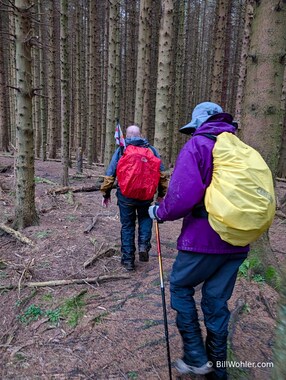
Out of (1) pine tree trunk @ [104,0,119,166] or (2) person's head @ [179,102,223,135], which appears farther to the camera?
(1) pine tree trunk @ [104,0,119,166]

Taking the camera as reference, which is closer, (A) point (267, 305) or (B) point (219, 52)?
(A) point (267, 305)

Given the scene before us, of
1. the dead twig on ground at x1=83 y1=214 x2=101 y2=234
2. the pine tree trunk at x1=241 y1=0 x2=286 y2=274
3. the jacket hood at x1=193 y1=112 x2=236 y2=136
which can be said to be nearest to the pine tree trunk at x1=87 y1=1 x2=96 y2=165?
the dead twig on ground at x1=83 y1=214 x2=101 y2=234

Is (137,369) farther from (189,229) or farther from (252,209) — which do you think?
(252,209)

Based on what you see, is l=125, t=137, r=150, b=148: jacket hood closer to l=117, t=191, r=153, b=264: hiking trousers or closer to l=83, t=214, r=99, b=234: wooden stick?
Answer: l=117, t=191, r=153, b=264: hiking trousers

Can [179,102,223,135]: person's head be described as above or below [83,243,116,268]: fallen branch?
above

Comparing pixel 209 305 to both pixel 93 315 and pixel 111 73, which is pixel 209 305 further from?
pixel 111 73

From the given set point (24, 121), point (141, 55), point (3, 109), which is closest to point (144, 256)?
point (24, 121)

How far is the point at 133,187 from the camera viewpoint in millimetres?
3873

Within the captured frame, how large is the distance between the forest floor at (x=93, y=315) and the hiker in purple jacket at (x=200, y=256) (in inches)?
11.9

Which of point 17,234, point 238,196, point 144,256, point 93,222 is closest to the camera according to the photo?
point 238,196

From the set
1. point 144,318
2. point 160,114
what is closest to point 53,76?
point 160,114

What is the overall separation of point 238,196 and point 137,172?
1.95m

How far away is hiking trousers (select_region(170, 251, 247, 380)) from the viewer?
2346 millimetres

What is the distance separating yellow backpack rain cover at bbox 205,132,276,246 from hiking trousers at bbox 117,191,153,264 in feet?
6.82
